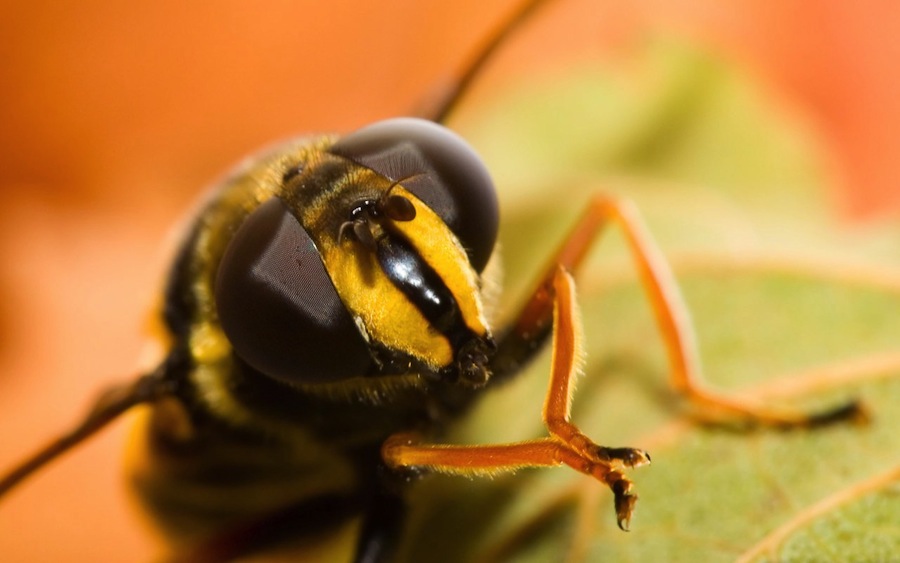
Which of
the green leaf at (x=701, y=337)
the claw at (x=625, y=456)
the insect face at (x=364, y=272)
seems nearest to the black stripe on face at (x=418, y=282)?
the insect face at (x=364, y=272)

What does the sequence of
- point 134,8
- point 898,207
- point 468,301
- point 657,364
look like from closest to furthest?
1. point 468,301
2. point 657,364
3. point 898,207
4. point 134,8

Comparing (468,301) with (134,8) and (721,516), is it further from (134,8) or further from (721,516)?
(134,8)

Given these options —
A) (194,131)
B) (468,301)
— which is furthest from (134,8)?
(468,301)

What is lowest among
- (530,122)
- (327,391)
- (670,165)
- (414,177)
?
(670,165)

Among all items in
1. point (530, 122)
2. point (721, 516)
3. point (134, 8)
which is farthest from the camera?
point (134, 8)

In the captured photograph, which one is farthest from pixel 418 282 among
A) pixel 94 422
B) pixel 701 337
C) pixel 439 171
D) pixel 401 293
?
pixel 701 337

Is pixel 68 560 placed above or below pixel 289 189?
below

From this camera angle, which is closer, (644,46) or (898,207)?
(898,207)

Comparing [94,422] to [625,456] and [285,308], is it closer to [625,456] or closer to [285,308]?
[285,308]
